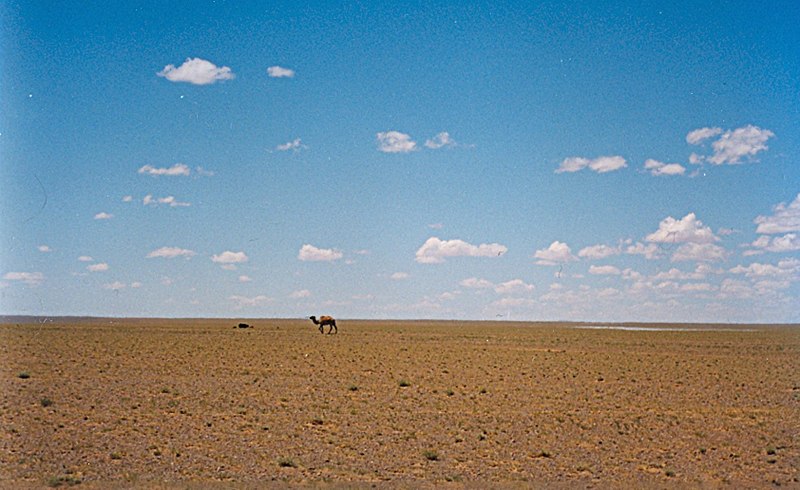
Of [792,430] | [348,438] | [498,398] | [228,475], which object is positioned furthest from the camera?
[498,398]

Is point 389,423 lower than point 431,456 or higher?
higher

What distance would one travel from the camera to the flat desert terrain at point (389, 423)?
20094 mm

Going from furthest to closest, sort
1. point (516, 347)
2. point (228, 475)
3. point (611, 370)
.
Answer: point (516, 347)
point (611, 370)
point (228, 475)

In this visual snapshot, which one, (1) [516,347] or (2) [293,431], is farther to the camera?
(1) [516,347]

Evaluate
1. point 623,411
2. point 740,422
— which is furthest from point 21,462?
point 740,422

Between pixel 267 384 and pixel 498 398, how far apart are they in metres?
9.53

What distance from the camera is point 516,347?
61.2m

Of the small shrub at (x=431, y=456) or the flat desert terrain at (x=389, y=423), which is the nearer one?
the flat desert terrain at (x=389, y=423)

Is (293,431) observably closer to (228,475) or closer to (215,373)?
(228,475)

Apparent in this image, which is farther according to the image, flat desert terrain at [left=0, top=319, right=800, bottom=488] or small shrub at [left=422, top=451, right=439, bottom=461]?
small shrub at [left=422, top=451, right=439, bottom=461]

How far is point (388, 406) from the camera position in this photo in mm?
29125

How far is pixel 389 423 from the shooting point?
26.1m

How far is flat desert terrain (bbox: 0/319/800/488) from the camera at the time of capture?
2009 centimetres

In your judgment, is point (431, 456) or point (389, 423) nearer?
point (431, 456)
